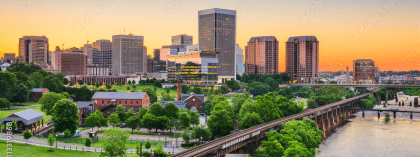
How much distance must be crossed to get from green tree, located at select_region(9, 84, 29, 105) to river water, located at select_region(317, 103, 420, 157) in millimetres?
94055

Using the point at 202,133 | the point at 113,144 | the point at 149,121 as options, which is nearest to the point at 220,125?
the point at 202,133

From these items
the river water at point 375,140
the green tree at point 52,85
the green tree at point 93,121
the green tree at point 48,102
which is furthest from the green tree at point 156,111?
the green tree at point 52,85

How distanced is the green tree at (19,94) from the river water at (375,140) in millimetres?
94055

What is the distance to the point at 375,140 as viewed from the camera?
9494 centimetres

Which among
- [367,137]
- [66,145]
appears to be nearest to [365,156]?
[367,137]

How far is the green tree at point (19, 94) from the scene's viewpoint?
11575cm

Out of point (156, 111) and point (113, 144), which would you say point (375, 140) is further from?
point (113, 144)

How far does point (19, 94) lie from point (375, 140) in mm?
108453

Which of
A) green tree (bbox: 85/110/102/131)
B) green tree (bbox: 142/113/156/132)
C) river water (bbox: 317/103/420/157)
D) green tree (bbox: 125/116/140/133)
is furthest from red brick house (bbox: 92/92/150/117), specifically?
river water (bbox: 317/103/420/157)

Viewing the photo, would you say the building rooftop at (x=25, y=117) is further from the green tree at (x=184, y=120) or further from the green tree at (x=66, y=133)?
the green tree at (x=184, y=120)

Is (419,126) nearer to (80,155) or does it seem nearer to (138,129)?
(138,129)

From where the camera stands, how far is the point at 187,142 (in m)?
76.8

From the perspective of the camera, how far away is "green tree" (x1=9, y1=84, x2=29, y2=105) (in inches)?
4557

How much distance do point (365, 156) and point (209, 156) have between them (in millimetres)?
40128
